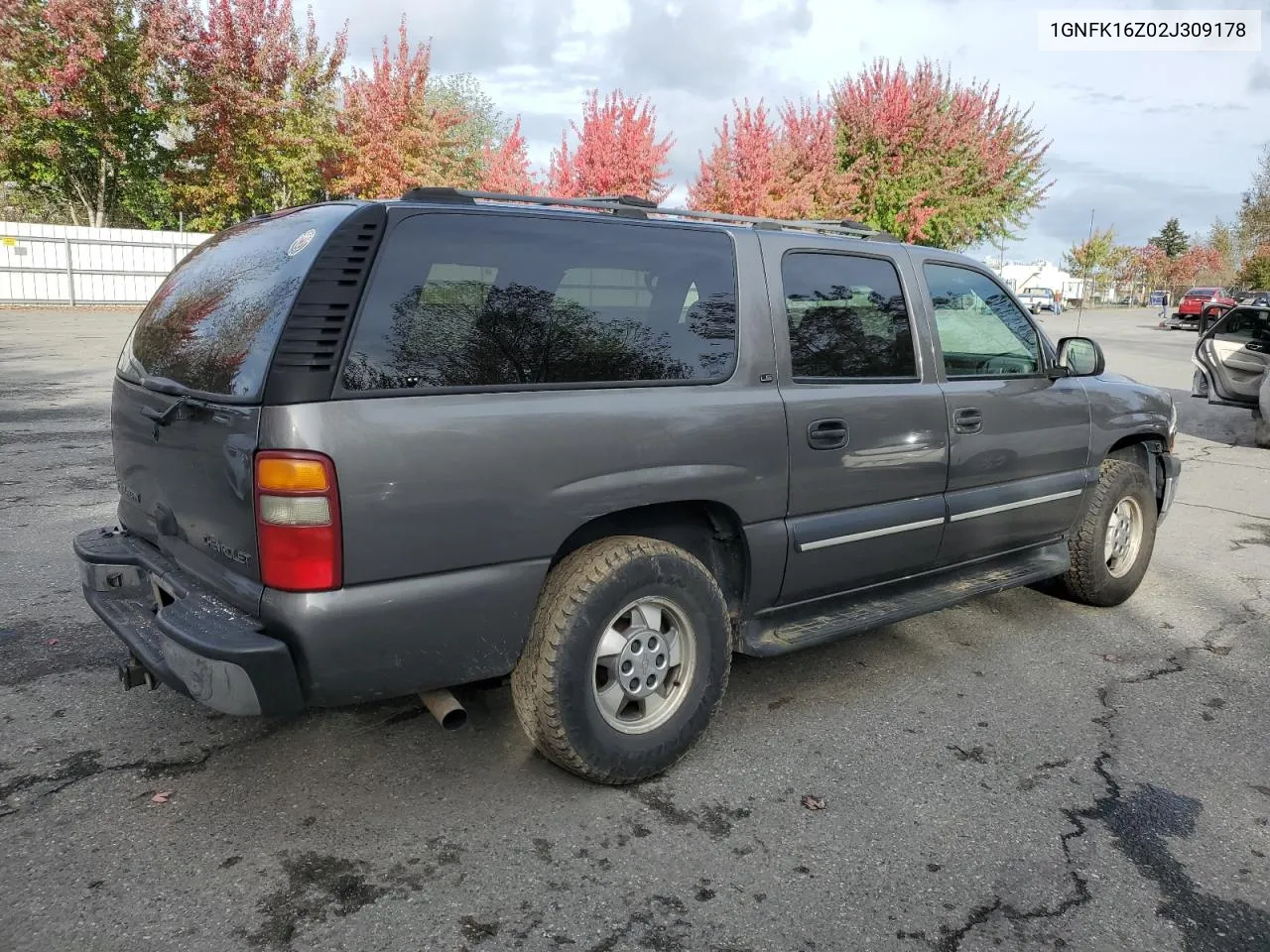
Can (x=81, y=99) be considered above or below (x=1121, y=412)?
above

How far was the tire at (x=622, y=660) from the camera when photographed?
2.94 m

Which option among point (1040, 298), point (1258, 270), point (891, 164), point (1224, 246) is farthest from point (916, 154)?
point (1224, 246)

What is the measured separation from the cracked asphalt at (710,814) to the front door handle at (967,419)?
1.04m

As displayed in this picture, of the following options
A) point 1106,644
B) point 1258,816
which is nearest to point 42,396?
point 1106,644

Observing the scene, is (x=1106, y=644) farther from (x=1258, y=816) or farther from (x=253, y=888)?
(x=253, y=888)

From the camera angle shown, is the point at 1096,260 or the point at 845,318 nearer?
the point at 845,318

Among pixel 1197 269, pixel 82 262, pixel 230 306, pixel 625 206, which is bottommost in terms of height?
pixel 230 306

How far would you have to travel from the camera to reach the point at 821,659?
4266mm

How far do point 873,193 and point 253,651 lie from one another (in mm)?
26627

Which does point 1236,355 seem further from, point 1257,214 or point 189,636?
point 1257,214

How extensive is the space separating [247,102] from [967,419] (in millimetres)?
25309

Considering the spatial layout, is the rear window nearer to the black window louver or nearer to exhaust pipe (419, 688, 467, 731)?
the black window louver

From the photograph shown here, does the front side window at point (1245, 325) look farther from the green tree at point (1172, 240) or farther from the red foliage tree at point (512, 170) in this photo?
the green tree at point (1172, 240)

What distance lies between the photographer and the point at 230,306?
2.99 meters
